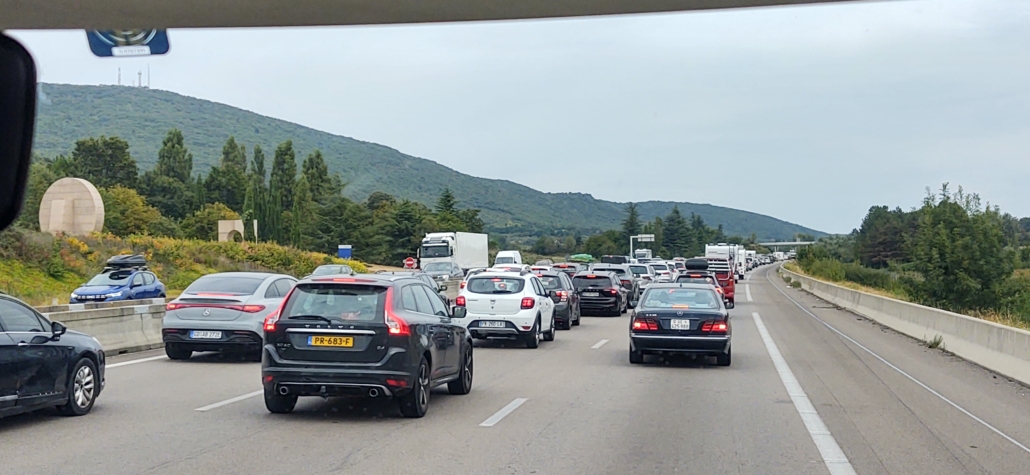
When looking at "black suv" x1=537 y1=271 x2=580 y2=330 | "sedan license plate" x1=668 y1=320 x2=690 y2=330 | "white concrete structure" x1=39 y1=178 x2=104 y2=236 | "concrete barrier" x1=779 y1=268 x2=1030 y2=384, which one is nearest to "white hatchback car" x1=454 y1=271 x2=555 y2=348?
"sedan license plate" x1=668 y1=320 x2=690 y2=330

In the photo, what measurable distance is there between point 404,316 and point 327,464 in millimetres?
2875

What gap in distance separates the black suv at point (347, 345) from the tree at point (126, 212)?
78.1 meters

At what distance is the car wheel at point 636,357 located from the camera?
58.9ft

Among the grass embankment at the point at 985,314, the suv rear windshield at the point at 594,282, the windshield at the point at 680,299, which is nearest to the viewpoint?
the windshield at the point at 680,299

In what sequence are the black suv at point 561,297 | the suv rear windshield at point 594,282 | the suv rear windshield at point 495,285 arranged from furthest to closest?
1. the suv rear windshield at point 594,282
2. the black suv at point 561,297
3. the suv rear windshield at point 495,285

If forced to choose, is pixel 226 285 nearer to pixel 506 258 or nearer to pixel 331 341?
pixel 331 341

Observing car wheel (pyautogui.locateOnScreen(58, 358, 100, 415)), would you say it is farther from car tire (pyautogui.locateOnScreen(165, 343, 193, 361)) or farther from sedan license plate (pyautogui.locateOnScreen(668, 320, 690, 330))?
sedan license plate (pyautogui.locateOnScreen(668, 320, 690, 330))

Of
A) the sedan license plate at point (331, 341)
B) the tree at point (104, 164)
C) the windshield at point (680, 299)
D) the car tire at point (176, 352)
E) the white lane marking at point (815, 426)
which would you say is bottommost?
the white lane marking at point (815, 426)

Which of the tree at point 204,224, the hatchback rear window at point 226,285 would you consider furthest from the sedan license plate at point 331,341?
the tree at point 204,224

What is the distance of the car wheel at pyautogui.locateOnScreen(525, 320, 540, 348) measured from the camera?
21359 mm

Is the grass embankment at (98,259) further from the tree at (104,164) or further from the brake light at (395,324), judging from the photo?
the tree at (104,164)

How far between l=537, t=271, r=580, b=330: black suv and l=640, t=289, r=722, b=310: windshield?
28.3 ft

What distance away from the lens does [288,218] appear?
366ft

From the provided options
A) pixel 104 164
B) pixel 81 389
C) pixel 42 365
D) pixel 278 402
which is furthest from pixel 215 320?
pixel 104 164
